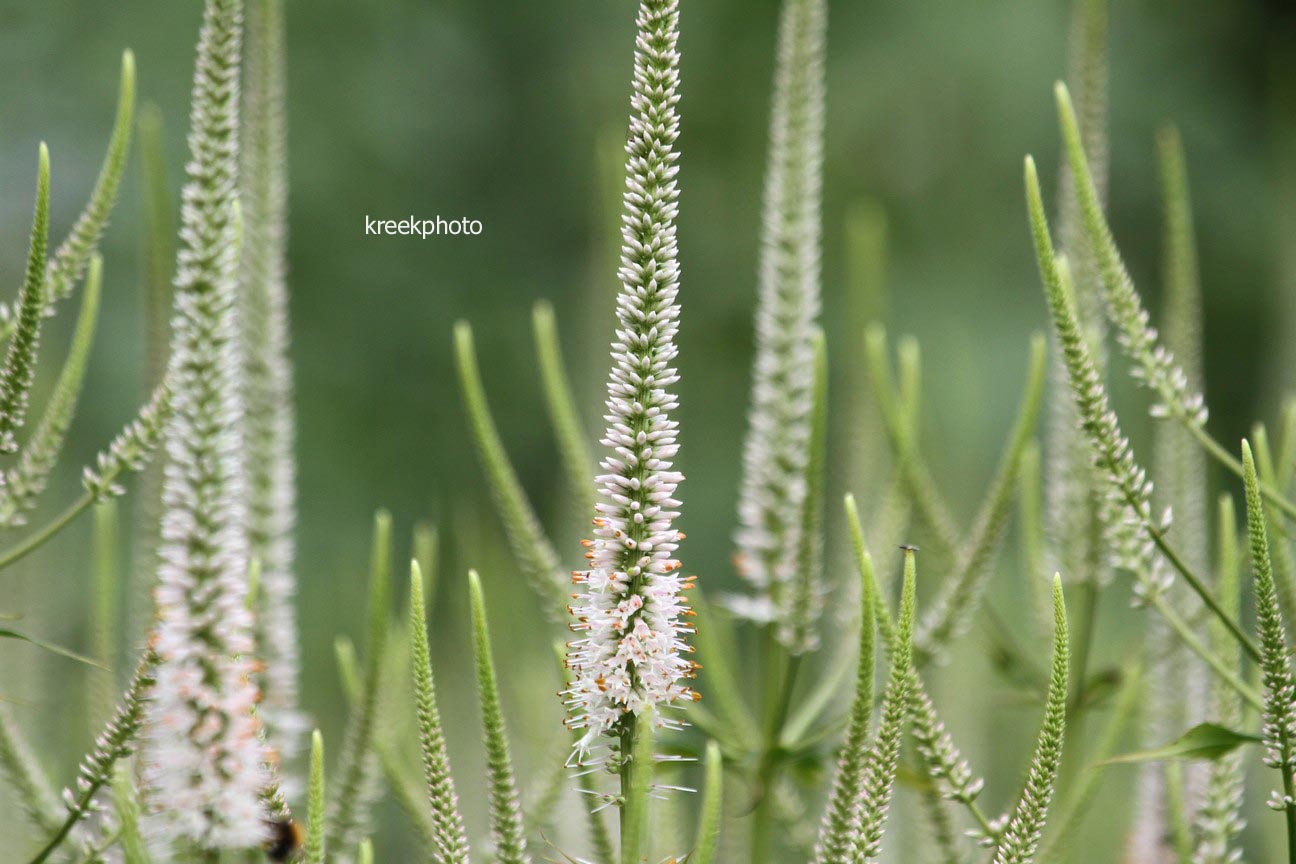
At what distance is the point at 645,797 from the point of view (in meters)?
1.39

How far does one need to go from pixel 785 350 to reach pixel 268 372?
107 centimetres

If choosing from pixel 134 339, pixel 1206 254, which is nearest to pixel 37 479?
pixel 134 339

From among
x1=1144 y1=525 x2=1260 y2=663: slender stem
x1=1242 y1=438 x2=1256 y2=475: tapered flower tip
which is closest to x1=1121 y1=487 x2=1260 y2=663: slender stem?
x1=1144 y1=525 x2=1260 y2=663: slender stem

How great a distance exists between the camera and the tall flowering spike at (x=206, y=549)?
2.02 metres

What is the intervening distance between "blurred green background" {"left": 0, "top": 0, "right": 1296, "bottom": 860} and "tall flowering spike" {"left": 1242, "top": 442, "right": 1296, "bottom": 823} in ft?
18.6

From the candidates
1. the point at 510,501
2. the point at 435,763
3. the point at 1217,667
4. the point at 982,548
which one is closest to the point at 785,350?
the point at 982,548

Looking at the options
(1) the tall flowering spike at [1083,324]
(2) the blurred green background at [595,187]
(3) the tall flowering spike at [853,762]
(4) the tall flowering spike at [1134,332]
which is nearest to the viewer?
(3) the tall flowering spike at [853,762]

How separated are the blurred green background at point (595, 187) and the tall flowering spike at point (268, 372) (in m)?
4.55

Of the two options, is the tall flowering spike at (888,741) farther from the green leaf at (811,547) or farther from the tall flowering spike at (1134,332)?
the green leaf at (811,547)

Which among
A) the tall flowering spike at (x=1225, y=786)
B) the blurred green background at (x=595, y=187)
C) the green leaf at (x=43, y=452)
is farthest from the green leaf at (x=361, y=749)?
the blurred green background at (x=595, y=187)

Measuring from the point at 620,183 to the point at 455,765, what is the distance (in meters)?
2.05

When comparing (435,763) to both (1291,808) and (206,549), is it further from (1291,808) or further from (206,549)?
(1291,808)

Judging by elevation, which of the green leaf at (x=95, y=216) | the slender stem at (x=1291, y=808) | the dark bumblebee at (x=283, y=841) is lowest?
the dark bumblebee at (x=283, y=841)

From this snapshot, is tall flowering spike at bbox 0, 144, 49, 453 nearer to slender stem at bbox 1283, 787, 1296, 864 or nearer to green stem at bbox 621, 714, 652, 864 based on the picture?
green stem at bbox 621, 714, 652, 864
